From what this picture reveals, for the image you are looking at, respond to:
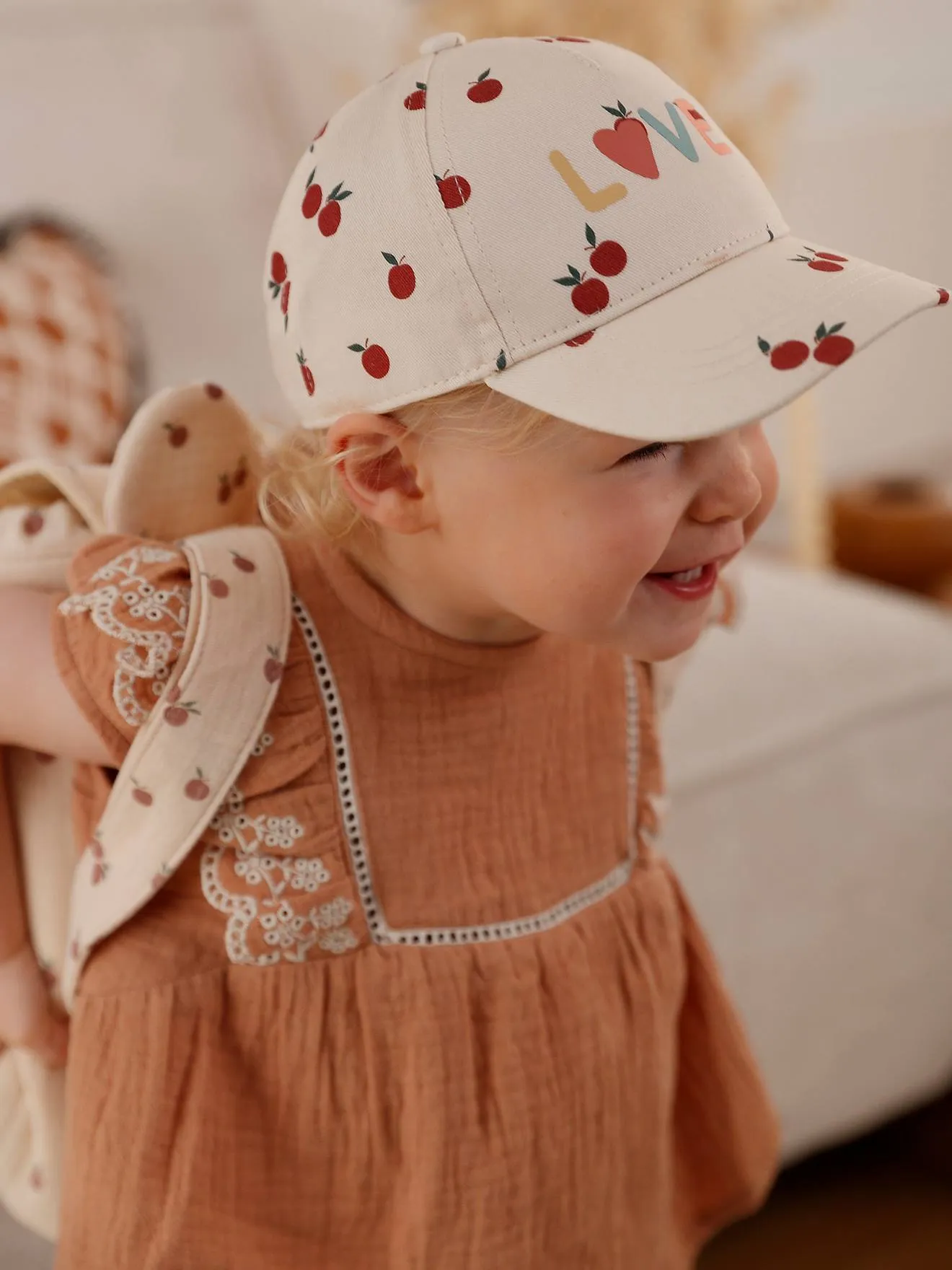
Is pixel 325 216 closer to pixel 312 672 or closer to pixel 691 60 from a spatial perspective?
pixel 312 672

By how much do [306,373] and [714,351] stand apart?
0.50 ft

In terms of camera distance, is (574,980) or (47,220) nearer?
(574,980)

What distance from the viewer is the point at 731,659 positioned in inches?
35.4

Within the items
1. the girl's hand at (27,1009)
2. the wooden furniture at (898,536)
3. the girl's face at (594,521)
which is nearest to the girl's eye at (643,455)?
the girl's face at (594,521)

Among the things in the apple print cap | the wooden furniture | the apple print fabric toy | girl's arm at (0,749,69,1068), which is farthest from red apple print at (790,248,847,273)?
the wooden furniture

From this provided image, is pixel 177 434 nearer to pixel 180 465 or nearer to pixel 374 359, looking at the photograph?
pixel 180 465

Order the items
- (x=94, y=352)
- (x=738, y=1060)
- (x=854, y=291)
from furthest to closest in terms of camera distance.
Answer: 1. (x=94, y=352)
2. (x=738, y=1060)
3. (x=854, y=291)

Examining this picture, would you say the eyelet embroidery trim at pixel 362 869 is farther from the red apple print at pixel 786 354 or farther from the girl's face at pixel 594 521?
the red apple print at pixel 786 354

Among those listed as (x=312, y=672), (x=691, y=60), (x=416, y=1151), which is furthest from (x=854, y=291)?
(x=691, y=60)

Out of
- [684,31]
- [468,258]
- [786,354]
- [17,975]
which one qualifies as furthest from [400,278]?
[684,31]

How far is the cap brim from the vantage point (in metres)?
0.42

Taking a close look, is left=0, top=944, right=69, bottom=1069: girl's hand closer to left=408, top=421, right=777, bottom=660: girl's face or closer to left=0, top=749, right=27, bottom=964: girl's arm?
left=0, top=749, right=27, bottom=964: girl's arm

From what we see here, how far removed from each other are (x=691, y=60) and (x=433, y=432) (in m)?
1.06

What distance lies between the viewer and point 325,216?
17.8 inches
